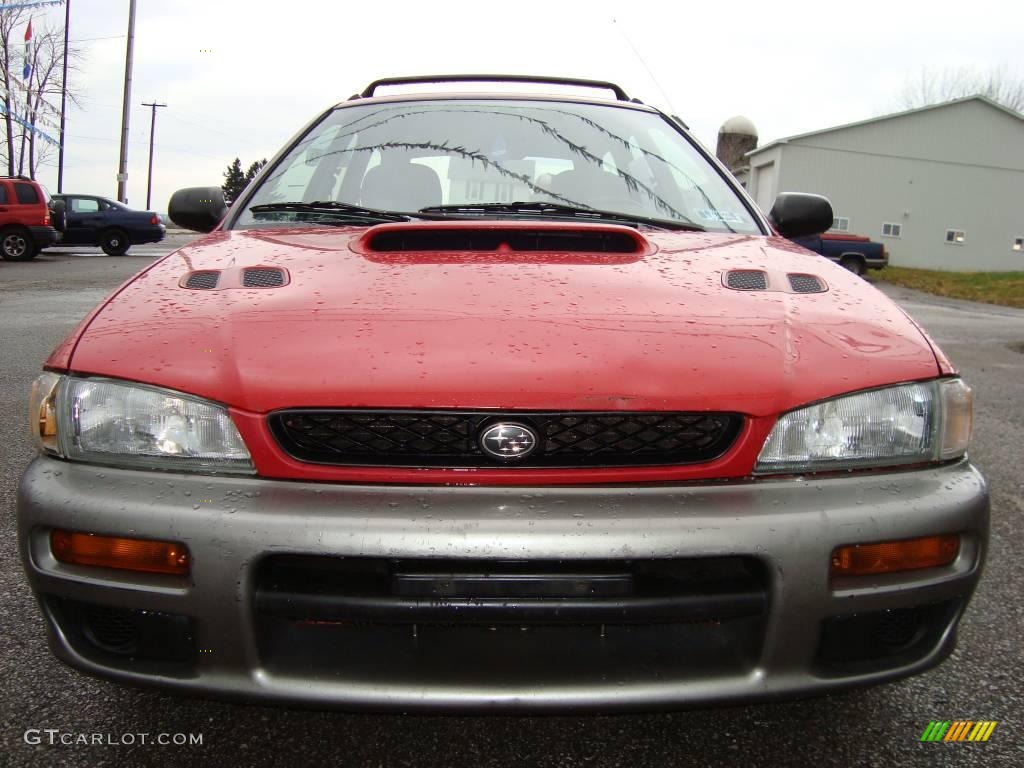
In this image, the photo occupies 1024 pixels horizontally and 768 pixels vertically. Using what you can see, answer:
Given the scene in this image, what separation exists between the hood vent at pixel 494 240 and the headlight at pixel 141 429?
2.16 feet

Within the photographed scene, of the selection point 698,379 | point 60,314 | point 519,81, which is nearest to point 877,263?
point 60,314

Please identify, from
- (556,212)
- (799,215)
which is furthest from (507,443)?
(799,215)

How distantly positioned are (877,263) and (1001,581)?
21.2 m

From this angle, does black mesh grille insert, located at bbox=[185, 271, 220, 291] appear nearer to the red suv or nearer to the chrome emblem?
the chrome emblem

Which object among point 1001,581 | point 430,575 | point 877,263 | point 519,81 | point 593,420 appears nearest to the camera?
point 430,575

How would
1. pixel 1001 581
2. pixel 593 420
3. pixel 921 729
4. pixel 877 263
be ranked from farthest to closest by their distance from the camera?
pixel 877 263 < pixel 1001 581 < pixel 921 729 < pixel 593 420

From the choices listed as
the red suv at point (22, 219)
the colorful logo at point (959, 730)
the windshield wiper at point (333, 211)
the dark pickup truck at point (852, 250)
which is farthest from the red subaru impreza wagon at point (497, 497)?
the dark pickup truck at point (852, 250)

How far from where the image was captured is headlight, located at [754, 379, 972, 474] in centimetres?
149

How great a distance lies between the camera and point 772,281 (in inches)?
73.0

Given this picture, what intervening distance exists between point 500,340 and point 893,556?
77cm

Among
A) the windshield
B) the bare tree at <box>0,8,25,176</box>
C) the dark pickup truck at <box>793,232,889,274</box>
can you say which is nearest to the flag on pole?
the bare tree at <box>0,8,25,176</box>

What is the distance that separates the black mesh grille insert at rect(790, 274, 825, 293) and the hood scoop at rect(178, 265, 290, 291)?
3.63 feet

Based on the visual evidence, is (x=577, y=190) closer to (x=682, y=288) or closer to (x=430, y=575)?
(x=682, y=288)

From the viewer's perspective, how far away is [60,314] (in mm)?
8773
